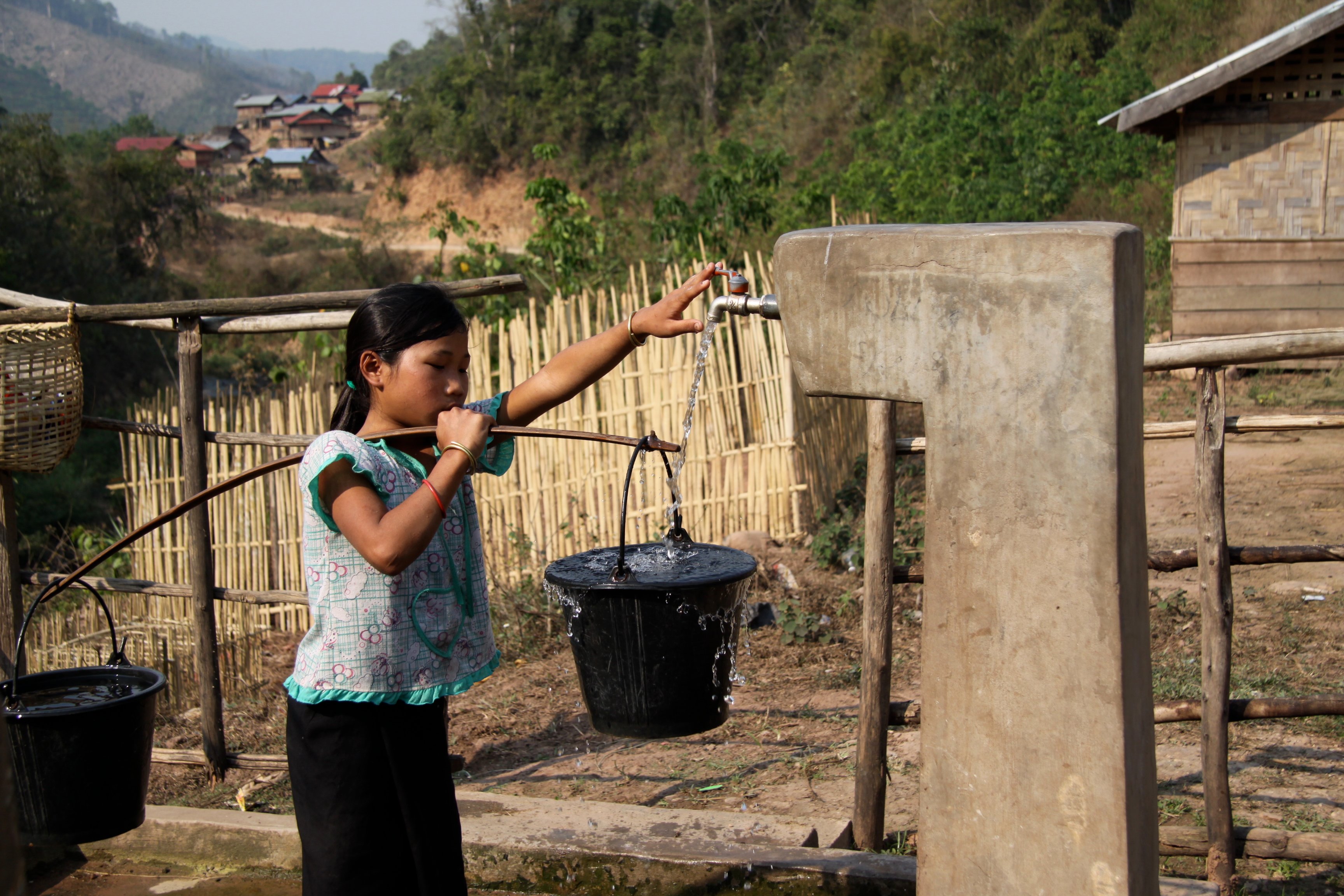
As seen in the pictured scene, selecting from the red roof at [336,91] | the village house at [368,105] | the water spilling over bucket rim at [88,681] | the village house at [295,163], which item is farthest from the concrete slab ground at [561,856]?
the red roof at [336,91]

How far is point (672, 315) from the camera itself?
2.22m

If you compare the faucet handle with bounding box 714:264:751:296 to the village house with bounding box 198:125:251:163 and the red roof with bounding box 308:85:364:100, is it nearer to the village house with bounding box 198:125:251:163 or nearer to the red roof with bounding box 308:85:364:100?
the village house with bounding box 198:125:251:163

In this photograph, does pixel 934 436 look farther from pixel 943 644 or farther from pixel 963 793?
pixel 963 793

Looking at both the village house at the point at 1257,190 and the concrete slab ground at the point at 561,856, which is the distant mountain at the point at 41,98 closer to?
the village house at the point at 1257,190

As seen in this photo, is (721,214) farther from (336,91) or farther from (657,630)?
(336,91)

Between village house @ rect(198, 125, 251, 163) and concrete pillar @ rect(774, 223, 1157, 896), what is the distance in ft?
202

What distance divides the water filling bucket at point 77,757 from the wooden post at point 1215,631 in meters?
2.51

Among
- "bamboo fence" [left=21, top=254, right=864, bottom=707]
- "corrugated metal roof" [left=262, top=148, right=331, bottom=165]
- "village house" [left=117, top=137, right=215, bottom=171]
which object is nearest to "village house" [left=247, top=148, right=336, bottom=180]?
"corrugated metal roof" [left=262, top=148, right=331, bottom=165]

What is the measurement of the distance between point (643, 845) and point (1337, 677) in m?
2.76

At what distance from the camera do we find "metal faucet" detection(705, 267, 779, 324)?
2098 mm

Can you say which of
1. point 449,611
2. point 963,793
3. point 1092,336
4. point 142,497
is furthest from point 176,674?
point 1092,336

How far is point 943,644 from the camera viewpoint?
1.84 meters

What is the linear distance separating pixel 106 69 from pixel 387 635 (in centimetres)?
14912

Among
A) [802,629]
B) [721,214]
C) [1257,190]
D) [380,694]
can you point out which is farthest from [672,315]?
[1257,190]
